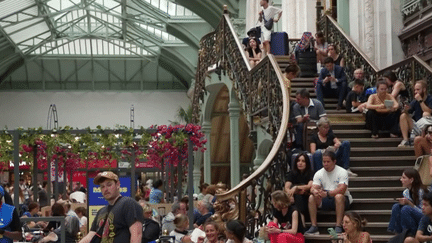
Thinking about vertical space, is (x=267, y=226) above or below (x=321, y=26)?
below

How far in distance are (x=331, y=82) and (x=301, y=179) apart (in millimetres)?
4275

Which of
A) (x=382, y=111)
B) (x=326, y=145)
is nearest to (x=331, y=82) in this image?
(x=382, y=111)

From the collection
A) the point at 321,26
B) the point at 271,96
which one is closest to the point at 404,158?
the point at 271,96

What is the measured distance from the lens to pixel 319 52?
660 inches

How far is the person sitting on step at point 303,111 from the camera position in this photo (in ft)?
39.7

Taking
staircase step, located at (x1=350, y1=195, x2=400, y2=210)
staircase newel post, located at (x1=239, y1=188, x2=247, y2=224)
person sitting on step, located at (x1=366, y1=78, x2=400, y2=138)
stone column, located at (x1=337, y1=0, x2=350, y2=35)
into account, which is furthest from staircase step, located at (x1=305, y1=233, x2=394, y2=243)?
stone column, located at (x1=337, y1=0, x2=350, y2=35)

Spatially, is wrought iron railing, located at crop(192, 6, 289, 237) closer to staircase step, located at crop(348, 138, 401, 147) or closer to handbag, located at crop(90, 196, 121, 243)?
staircase step, located at crop(348, 138, 401, 147)

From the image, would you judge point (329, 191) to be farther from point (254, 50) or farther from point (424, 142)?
point (254, 50)

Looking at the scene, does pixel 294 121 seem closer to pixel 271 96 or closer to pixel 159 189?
pixel 271 96

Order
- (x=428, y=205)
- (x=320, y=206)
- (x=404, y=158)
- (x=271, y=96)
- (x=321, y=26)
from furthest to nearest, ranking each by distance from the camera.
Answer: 1. (x=321, y=26)
2. (x=271, y=96)
3. (x=404, y=158)
4. (x=320, y=206)
5. (x=428, y=205)

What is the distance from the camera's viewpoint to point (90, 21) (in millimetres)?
47719

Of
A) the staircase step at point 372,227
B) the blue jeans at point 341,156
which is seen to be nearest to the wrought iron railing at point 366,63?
the blue jeans at point 341,156

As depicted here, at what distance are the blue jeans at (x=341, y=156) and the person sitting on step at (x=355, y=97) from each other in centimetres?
271

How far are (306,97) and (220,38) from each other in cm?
706
